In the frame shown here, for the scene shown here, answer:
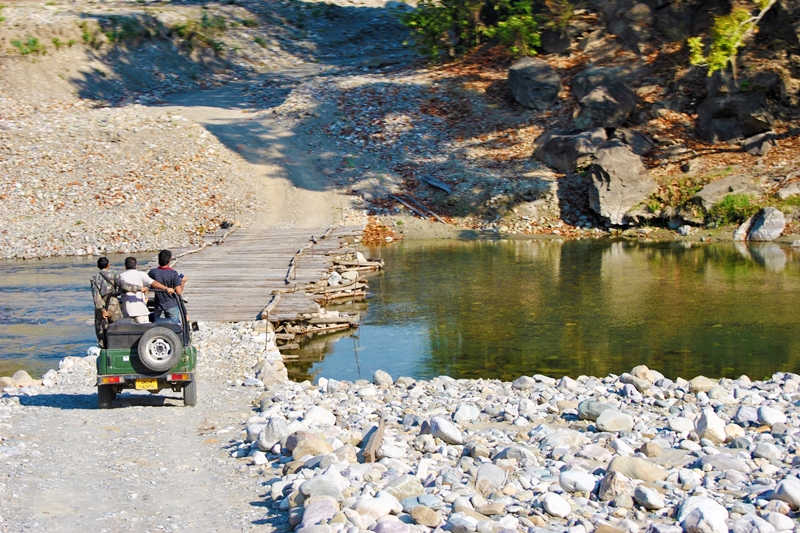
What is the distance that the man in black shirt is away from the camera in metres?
11.5

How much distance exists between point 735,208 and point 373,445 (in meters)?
21.6

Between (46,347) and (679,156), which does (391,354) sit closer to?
(46,347)

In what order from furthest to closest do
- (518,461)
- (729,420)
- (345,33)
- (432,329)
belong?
(345,33) → (432,329) → (729,420) → (518,461)

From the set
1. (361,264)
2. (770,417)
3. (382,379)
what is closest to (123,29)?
(361,264)

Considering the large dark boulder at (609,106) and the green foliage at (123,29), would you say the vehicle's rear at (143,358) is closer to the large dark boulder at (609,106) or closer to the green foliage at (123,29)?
the large dark boulder at (609,106)

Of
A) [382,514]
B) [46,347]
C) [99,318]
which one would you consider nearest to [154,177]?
[46,347]

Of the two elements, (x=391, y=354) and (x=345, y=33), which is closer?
(x=391, y=354)

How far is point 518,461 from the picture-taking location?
27.5ft

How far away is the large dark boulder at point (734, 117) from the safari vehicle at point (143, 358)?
2468 centimetres

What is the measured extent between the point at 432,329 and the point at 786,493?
10192 millimetres

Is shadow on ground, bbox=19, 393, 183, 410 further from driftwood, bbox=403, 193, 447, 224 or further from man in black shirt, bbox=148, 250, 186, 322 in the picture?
driftwood, bbox=403, 193, 447, 224

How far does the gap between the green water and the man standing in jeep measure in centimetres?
425

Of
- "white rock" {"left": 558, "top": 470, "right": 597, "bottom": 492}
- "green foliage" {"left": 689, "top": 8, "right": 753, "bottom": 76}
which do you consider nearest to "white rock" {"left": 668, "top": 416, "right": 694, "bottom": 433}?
"white rock" {"left": 558, "top": 470, "right": 597, "bottom": 492}

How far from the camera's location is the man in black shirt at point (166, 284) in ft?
37.6
